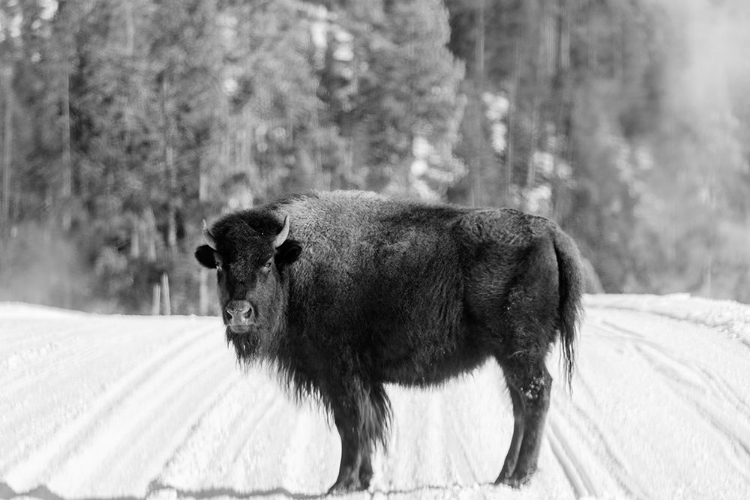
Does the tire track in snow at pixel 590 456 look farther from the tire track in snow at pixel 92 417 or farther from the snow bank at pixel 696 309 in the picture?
the tire track in snow at pixel 92 417

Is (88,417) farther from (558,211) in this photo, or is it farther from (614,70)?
(614,70)

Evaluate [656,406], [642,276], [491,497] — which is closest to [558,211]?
[642,276]

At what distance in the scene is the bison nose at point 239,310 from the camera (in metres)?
6.58

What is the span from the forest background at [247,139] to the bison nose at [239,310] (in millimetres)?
17361

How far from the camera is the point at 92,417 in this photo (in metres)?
8.68

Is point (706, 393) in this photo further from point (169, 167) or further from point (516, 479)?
point (169, 167)

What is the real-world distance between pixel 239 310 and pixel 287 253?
72cm

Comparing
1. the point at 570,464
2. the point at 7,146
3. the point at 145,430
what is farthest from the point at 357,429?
the point at 7,146

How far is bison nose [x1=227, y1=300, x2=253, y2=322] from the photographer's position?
6578 millimetres

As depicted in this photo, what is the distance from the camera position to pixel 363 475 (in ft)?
22.3

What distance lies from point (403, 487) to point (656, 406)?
3.07 meters

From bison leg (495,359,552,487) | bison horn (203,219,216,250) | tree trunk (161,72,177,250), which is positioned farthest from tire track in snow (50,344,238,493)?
tree trunk (161,72,177,250)

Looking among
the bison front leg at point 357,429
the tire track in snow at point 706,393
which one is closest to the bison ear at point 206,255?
the bison front leg at point 357,429

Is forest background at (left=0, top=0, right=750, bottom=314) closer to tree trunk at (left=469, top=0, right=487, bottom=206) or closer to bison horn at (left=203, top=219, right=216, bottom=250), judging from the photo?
tree trunk at (left=469, top=0, right=487, bottom=206)
